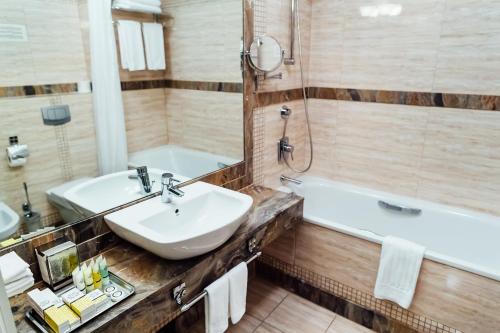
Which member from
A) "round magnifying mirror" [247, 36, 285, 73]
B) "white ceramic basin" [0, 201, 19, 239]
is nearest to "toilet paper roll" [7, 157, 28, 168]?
"white ceramic basin" [0, 201, 19, 239]

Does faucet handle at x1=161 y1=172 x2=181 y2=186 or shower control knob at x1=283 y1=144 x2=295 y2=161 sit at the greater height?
faucet handle at x1=161 y1=172 x2=181 y2=186

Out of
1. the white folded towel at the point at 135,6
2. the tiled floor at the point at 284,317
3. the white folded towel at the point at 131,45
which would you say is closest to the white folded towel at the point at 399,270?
the tiled floor at the point at 284,317

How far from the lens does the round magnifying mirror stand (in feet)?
6.73

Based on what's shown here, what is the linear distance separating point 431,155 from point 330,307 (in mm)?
1239

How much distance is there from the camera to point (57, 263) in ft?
3.99

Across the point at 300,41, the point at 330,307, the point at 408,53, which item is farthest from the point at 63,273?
the point at 408,53

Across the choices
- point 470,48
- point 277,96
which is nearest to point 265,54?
point 277,96

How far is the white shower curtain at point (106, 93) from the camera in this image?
1.44 m

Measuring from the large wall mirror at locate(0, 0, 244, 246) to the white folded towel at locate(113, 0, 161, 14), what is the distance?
18mm

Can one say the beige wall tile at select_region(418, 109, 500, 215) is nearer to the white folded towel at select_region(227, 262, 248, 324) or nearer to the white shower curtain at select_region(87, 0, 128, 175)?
the white folded towel at select_region(227, 262, 248, 324)

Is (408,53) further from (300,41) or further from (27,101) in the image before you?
(27,101)

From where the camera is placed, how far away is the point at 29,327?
1.08 metres

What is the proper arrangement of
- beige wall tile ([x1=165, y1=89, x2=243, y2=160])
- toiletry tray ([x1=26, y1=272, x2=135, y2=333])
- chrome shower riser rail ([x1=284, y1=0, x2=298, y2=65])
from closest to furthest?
toiletry tray ([x1=26, y1=272, x2=135, y2=333]), beige wall tile ([x1=165, y1=89, x2=243, y2=160]), chrome shower riser rail ([x1=284, y1=0, x2=298, y2=65])

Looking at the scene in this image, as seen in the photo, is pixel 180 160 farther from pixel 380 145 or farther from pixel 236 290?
pixel 380 145
